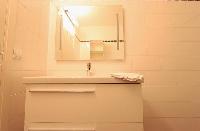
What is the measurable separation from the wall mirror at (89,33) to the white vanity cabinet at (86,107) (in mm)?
709

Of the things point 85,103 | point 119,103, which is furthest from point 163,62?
point 85,103

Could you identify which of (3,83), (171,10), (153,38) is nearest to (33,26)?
(3,83)

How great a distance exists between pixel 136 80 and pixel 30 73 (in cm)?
90

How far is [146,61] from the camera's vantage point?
1.97 metres

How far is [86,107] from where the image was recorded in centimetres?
129

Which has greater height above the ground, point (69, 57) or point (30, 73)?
point (69, 57)

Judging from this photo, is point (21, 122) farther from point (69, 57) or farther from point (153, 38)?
point (153, 38)

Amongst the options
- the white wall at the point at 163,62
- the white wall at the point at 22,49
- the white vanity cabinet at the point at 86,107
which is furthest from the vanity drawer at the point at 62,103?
the white wall at the point at 163,62

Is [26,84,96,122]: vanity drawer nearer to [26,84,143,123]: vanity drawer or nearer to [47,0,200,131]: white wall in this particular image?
[26,84,143,123]: vanity drawer

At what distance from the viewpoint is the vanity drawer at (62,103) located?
1.29 meters

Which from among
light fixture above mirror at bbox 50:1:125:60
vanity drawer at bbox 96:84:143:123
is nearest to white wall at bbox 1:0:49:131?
light fixture above mirror at bbox 50:1:125:60

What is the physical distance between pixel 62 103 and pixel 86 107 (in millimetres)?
143

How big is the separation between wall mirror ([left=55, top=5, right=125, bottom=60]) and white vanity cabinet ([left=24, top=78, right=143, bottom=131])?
2.33 feet

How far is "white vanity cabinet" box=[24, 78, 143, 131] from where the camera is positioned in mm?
1271
